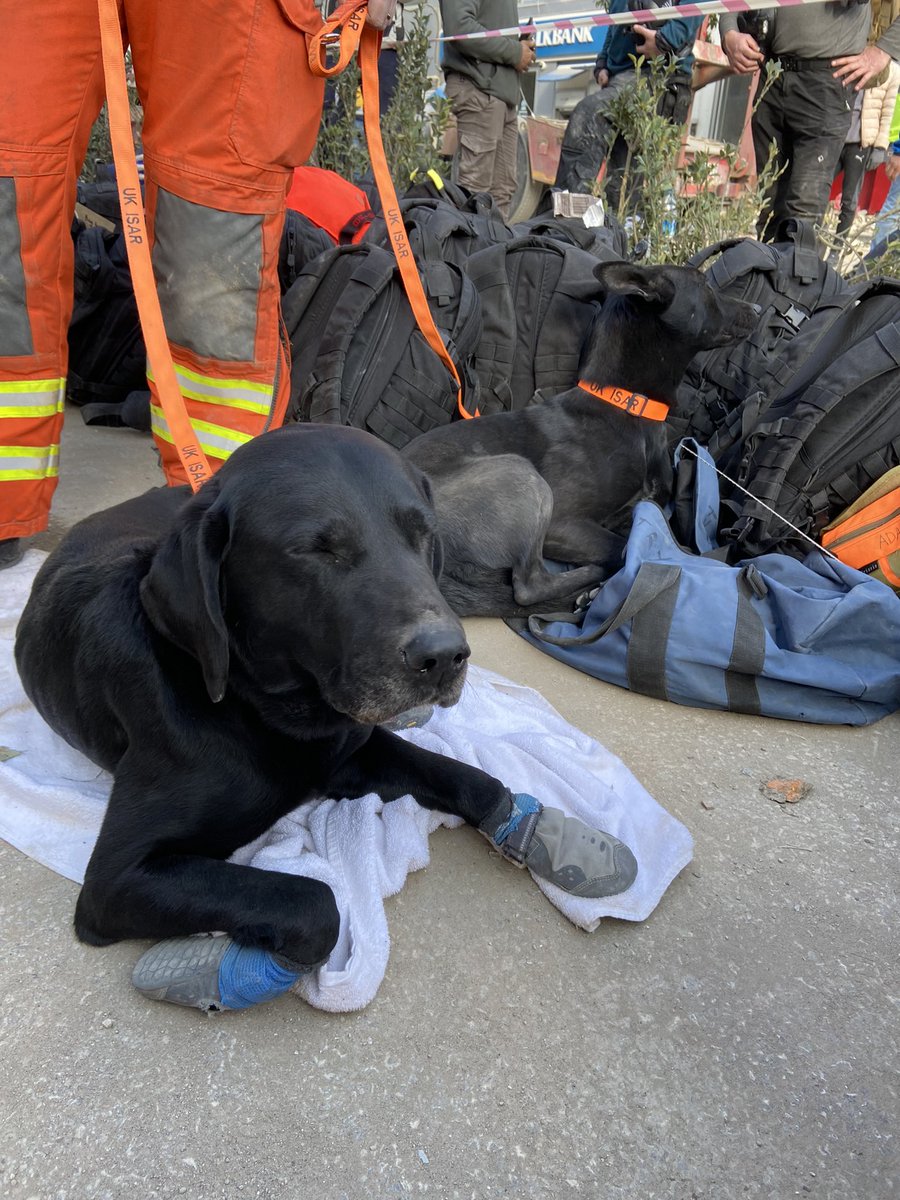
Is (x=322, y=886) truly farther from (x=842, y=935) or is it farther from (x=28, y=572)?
(x=28, y=572)

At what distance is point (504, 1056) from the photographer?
5.40 ft

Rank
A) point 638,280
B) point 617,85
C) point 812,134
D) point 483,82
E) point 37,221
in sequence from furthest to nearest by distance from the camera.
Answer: point 483,82
point 617,85
point 812,134
point 638,280
point 37,221

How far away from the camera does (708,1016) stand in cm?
177

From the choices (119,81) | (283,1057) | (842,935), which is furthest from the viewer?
(119,81)

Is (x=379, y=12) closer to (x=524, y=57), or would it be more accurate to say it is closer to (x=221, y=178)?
(x=221, y=178)

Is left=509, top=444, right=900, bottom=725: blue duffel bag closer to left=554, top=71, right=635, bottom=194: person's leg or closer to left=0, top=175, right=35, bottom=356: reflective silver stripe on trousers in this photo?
left=0, top=175, right=35, bottom=356: reflective silver stripe on trousers

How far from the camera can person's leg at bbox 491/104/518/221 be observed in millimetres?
7102

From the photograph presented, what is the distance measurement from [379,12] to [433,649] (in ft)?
8.69

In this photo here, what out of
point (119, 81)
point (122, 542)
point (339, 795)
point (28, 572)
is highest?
point (119, 81)

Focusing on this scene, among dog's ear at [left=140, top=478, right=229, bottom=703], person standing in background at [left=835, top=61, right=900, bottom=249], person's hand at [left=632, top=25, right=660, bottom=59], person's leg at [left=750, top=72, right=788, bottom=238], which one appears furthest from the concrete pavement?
person standing in background at [left=835, top=61, right=900, bottom=249]

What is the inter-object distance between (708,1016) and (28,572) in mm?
2629

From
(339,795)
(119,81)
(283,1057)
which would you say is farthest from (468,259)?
(283,1057)

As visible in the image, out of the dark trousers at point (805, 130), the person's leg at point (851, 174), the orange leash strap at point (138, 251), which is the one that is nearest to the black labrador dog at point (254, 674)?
the orange leash strap at point (138, 251)

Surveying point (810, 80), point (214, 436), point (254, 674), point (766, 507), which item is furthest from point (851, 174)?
point (254, 674)
